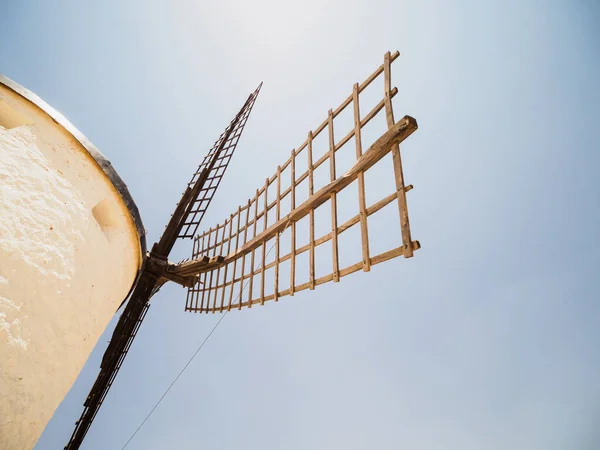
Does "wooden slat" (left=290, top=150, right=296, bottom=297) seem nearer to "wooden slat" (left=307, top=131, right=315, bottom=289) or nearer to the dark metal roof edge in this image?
"wooden slat" (left=307, top=131, right=315, bottom=289)

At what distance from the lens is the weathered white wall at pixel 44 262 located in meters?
1.23

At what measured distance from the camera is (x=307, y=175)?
3.22m

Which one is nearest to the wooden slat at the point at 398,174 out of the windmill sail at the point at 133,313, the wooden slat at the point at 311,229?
the wooden slat at the point at 311,229

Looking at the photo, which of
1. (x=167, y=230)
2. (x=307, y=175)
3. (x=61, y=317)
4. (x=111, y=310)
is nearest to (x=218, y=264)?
(x=167, y=230)

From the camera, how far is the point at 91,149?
1581 millimetres

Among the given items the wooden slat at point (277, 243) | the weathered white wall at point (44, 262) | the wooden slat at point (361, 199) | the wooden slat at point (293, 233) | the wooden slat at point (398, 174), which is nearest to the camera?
the weathered white wall at point (44, 262)

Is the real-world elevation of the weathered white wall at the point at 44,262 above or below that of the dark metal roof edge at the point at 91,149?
below

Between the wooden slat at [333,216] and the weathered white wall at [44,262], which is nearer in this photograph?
the weathered white wall at [44,262]

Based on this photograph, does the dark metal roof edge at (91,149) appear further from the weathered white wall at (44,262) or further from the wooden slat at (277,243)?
the wooden slat at (277,243)

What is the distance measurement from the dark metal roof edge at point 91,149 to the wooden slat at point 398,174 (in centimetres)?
166

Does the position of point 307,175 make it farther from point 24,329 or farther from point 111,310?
point 24,329

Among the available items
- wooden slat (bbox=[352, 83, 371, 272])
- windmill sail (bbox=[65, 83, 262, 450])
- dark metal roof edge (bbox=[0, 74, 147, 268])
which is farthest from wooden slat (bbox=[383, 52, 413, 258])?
windmill sail (bbox=[65, 83, 262, 450])

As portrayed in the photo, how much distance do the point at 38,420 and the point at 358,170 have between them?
2432 millimetres

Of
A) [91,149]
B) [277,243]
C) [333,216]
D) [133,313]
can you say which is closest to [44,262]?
[91,149]
